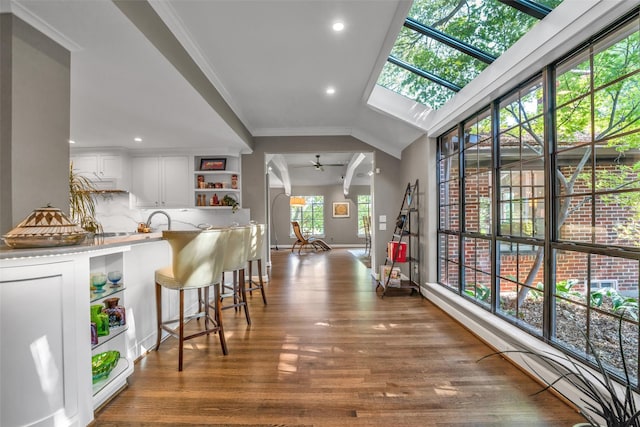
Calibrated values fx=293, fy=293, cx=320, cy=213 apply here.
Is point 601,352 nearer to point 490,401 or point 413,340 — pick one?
point 490,401

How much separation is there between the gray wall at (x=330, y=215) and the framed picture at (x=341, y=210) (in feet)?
0.39

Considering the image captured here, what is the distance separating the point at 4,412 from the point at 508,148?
145 inches

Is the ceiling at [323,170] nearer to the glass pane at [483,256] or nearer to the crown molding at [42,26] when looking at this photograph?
the glass pane at [483,256]

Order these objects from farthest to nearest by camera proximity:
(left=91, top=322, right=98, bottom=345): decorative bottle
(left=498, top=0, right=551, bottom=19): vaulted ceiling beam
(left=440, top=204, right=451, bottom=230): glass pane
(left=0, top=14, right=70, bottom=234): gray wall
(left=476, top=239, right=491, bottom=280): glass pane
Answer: (left=440, top=204, right=451, bottom=230): glass pane < (left=476, top=239, right=491, bottom=280): glass pane < (left=498, top=0, right=551, bottom=19): vaulted ceiling beam < (left=91, top=322, right=98, bottom=345): decorative bottle < (left=0, top=14, right=70, bottom=234): gray wall

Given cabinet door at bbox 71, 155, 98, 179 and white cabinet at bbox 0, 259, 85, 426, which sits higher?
cabinet door at bbox 71, 155, 98, 179

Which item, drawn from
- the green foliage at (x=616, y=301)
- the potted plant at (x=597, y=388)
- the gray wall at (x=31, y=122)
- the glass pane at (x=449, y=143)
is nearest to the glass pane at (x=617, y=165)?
the green foliage at (x=616, y=301)

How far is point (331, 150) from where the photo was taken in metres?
5.18

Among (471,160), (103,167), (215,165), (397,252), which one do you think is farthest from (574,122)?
(103,167)

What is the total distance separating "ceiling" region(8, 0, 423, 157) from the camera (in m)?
1.88

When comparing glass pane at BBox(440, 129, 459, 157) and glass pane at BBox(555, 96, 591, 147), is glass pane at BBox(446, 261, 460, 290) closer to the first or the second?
glass pane at BBox(440, 129, 459, 157)

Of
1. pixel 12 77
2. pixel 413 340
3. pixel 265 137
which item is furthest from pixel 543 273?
pixel 265 137

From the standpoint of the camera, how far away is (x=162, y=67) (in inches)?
88.7

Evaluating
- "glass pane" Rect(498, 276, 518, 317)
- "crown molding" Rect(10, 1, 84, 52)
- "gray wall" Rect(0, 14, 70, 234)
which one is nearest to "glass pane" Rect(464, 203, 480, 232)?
"glass pane" Rect(498, 276, 518, 317)

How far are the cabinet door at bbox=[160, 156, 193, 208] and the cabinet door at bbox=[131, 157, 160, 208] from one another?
0.12 meters
